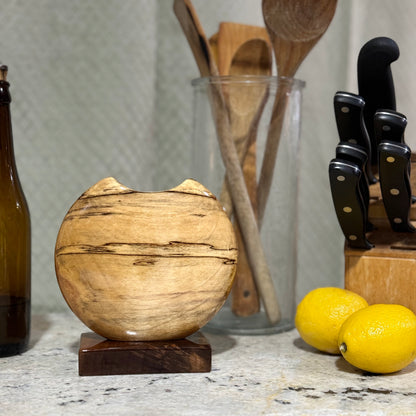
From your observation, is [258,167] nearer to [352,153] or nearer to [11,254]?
[352,153]

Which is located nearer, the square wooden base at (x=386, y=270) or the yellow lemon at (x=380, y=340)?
the yellow lemon at (x=380, y=340)

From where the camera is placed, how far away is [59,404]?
541 mm

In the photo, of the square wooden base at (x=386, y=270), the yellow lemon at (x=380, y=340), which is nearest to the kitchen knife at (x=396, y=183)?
the square wooden base at (x=386, y=270)

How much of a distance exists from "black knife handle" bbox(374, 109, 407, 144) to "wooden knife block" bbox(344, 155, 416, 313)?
0.37 feet

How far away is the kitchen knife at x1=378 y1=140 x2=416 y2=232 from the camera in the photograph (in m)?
0.64

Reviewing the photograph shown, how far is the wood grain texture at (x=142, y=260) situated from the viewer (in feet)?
1.95

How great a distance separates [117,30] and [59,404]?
0.65m

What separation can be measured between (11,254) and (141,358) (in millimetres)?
219

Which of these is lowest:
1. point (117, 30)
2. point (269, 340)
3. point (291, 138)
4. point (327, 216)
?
point (269, 340)

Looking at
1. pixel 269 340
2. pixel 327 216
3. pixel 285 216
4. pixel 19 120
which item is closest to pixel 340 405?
pixel 269 340

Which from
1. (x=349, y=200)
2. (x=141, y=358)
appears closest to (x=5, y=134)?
(x=141, y=358)

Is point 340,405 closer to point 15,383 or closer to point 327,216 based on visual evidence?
point 15,383

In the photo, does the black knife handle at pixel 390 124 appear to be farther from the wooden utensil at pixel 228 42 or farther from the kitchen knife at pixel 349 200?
the wooden utensil at pixel 228 42

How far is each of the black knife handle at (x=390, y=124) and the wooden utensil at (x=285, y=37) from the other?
0.19 meters
